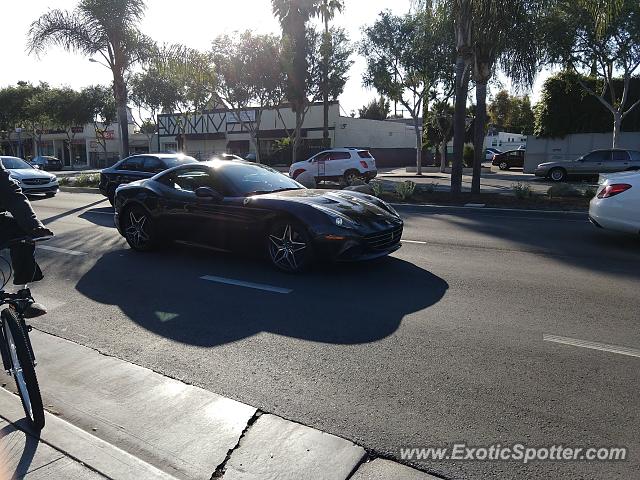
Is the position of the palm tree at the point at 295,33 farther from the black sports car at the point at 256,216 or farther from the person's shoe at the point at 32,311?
the person's shoe at the point at 32,311

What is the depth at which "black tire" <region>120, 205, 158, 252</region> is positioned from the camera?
8.16 meters

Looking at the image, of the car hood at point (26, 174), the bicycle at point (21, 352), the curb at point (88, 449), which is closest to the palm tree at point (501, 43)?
the bicycle at point (21, 352)

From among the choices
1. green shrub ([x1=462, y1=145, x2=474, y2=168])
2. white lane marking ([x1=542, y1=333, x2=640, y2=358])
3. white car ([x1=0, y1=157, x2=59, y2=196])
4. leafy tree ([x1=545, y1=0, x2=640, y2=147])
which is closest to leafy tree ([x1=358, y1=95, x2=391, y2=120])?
green shrub ([x1=462, y1=145, x2=474, y2=168])

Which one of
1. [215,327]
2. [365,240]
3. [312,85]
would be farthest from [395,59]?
[215,327]

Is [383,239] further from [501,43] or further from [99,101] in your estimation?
[99,101]

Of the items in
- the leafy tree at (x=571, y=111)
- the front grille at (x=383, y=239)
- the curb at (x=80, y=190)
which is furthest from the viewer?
the leafy tree at (x=571, y=111)

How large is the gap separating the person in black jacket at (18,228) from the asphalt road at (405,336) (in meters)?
1.29

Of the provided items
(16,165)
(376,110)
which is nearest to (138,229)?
(16,165)

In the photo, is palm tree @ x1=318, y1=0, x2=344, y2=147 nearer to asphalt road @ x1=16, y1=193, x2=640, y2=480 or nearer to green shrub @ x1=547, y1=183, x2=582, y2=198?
green shrub @ x1=547, y1=183, x2=582, y2=198

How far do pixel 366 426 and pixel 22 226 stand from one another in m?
2.46

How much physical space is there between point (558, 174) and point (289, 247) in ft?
73.5

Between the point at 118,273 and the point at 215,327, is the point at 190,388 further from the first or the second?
the point at 118,273

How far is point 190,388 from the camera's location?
12.1 ft

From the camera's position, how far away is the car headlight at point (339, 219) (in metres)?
6.29
